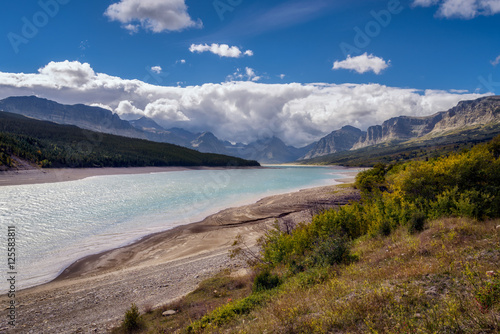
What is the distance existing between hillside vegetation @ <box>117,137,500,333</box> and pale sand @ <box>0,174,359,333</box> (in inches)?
101

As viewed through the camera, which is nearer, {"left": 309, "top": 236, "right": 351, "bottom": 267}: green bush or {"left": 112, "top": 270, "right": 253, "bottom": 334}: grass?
{"left": 112, "top": 270, "right": 253, "bottom": 334}: grass

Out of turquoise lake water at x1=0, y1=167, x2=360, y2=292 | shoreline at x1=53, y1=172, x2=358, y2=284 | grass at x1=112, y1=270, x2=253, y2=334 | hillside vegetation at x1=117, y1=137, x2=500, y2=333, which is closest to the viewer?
hillside vegetation at x1=117, y1=137, x2=500, y2=333

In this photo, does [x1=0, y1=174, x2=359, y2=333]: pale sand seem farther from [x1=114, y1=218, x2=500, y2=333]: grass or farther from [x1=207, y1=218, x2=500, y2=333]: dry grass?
[x1=207, y1=218, x2=500, y2=333]: dry grass

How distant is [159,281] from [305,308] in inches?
456

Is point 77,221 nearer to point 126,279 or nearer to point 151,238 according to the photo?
point 151,238

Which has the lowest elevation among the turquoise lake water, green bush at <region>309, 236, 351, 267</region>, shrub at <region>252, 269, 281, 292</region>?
the turquoise lake water

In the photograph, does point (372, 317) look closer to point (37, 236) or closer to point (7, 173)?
point (37, 236)

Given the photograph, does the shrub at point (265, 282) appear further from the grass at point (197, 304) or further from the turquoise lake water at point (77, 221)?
the turquoise lake water at point (77, 221)

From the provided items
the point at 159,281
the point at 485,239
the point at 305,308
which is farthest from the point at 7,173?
the point at 485,239

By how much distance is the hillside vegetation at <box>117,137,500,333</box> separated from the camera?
5.45 m

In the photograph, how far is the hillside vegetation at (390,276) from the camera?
545cm

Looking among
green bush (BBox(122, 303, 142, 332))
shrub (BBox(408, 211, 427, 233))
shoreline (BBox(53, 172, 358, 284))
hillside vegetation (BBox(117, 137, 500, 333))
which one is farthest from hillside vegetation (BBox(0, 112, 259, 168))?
shrub (BBox(408, 211, 427, 233))

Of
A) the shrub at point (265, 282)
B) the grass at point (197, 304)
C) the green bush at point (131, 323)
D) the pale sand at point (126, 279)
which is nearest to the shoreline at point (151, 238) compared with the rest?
the pale sand at point (126, 279)

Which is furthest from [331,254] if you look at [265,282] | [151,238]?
[151,238]
